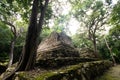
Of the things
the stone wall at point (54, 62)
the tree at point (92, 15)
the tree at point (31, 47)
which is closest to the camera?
the tree at point (31, 47)

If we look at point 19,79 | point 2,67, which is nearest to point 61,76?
point 19,79

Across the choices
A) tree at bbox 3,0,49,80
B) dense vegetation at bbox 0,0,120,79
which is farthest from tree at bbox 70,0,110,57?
tree at bbox 3,0,49,80

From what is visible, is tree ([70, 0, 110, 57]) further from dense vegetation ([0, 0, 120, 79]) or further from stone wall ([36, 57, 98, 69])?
stone wall ([36, 57, 98, 69])

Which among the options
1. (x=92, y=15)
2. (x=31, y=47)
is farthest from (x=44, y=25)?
(x=92, y=15)

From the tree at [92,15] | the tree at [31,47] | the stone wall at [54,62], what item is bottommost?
the stone wall at [54,62]

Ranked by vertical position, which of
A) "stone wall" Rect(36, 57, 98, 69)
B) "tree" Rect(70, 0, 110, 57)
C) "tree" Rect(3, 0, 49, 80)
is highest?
"tree" Rect(70, 0, 110, 57)

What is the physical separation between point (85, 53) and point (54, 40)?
12.8 feet

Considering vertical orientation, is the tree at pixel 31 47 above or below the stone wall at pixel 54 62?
above

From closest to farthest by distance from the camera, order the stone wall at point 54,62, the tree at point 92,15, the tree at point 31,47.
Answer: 1. the tree at point 31,47
2. the stone wall at point 54,62
3. the tree at point 92,15

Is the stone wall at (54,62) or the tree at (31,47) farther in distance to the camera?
the stone wall at (54,62)

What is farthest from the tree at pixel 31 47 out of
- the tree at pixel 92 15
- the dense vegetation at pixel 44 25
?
the tree at pixel 92 15

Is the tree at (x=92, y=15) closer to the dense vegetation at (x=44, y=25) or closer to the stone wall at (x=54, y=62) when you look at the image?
the dense vegetation at (x=44, y=25)

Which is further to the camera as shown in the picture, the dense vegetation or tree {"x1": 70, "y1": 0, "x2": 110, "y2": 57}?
tree {"x1": 70, "y1": 0, "x2": 110, "y2": 57}

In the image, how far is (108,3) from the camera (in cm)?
1980
